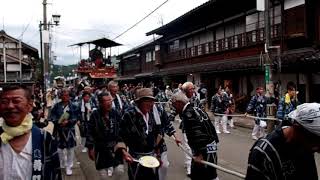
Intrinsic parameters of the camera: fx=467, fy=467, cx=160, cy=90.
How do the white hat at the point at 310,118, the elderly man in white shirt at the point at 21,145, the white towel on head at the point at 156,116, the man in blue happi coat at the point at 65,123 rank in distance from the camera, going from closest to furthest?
the white hat at the point at 310,118 → the elderly man in white shirt at the point at 21,145 → the white towel on head at the point at 156,116 → the man in blue happi coat at the point at 65,123

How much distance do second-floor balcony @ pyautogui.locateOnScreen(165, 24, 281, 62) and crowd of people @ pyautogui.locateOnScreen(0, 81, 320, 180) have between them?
8.77m

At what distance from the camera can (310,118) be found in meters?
2.83

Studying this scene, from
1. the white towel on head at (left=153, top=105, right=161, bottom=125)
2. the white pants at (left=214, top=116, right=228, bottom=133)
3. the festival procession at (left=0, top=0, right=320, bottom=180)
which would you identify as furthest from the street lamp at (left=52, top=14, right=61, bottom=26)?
the white towel on head at (left=153, top=105, right=161, bottom=125)

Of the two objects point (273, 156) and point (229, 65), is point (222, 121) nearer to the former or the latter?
point (229, 65)

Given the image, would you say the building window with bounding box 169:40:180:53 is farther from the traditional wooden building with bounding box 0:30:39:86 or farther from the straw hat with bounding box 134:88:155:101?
the straw hat with bounding box 134:88:155:101

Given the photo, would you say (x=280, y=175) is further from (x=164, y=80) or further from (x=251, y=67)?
(x=164, y=80)

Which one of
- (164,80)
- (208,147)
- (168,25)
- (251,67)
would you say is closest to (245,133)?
(251,67)

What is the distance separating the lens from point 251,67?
2230 cm

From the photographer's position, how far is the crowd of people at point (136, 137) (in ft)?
9.85

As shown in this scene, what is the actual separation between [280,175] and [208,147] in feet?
11.1

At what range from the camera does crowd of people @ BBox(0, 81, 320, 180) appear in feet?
9.85

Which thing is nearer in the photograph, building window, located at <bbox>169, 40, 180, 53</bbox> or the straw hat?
the straw hat

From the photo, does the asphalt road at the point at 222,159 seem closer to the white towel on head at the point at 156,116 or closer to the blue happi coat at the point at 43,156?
the white towel on head at the point at 156,116

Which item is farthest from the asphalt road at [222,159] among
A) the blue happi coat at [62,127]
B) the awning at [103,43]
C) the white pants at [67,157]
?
the awning at [103,43]
